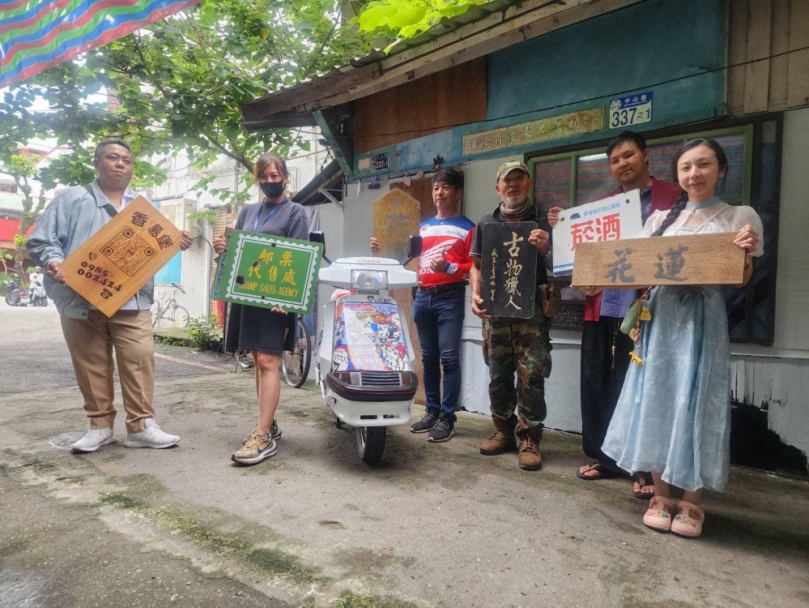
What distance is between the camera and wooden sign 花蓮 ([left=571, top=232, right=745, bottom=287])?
7.29 ft

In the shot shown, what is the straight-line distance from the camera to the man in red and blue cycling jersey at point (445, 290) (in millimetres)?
3955

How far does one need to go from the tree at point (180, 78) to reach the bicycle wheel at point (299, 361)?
2969 millimetres

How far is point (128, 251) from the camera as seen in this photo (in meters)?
3.47

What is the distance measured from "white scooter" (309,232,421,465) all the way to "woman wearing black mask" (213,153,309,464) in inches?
10.0

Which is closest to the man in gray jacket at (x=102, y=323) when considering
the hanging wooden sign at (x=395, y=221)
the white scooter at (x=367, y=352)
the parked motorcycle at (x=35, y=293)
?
the white scooter at (x=367, y=352)

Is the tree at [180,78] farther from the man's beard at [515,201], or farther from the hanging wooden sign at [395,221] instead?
the man's beard at [515,201]

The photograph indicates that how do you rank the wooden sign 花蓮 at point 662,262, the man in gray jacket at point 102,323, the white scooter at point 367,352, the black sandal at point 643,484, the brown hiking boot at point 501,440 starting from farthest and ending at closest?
1. the brown hiking boot at point 501,440
2. the man in gray jacket at point 102,323
3. the white scooter at point 367,352
4. the black sandal at point 643,484
5. the wooden sign 花蓮 at point 662,262

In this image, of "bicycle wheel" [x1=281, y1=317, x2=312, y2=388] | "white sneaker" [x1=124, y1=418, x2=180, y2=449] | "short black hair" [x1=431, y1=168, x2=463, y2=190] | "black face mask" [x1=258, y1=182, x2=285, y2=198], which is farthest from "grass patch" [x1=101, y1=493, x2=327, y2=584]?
"bicycle wheel" [x1=281, y1=317, x2=312, y2=388]

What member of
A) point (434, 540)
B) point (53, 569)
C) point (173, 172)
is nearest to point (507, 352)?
point (434, 540)

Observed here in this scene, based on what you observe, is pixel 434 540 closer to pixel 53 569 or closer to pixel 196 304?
pixel 53 569

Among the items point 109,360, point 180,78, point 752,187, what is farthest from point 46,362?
point 752,187

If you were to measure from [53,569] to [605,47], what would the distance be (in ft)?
15.0

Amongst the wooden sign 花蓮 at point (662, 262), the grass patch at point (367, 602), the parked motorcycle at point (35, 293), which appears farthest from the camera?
the parked motorcycle at point (35, 293)

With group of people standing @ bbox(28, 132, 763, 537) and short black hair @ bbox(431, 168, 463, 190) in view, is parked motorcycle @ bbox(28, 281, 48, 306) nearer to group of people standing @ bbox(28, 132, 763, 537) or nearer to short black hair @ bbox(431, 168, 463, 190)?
group of people standing @ bbox(28, 132, 763, 537)
